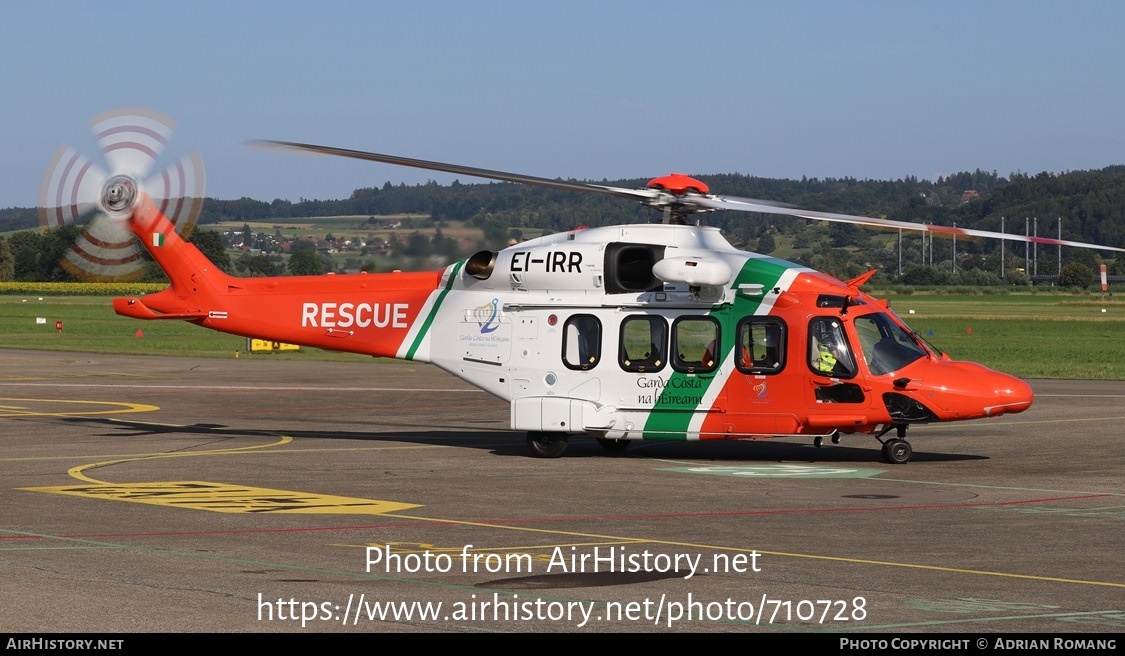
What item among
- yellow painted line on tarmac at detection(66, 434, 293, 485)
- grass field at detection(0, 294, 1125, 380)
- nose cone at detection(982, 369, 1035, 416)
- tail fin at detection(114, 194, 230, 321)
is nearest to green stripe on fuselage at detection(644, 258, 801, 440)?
nose cone at detection(982, 369, 1035, 416)

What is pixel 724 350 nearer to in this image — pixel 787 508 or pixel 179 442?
pixel 787 508

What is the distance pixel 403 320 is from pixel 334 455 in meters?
2.61

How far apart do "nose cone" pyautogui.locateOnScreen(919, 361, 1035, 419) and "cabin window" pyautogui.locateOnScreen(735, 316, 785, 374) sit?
2241mm

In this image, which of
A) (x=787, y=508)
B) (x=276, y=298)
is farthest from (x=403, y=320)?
(x=787, y=508)

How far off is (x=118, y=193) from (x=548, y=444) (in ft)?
29.0

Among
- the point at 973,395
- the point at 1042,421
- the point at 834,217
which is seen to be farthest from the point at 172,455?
the point at 1042,421

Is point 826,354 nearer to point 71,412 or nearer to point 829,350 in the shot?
point 829,350

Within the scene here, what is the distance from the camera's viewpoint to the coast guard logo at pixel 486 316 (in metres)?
23.0

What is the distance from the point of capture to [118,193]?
2447 centimetres

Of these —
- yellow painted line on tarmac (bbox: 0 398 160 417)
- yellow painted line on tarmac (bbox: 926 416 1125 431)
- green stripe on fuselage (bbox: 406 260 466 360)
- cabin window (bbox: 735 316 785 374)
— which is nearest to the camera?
cabin window (bbox: 735 316 785 374)

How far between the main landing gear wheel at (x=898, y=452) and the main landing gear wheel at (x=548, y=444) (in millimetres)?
5065

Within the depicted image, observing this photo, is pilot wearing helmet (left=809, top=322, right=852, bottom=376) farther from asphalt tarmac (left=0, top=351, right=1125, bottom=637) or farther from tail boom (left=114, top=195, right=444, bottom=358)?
tail boom (left=114, top=195, right=444, bottom=358)

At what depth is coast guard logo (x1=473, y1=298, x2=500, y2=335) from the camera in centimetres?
2300
